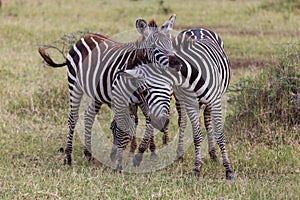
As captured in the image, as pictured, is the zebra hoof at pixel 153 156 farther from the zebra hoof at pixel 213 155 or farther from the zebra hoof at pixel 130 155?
the zebra hoof at pixel 213 155

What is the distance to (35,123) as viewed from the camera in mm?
8055

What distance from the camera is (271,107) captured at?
7508mm

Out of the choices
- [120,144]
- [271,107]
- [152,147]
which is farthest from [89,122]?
[271,107]

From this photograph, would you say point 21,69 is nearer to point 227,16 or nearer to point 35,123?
point 35,123

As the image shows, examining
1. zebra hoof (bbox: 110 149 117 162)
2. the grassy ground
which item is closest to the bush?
the grassy ground

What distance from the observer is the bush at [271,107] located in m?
7.24

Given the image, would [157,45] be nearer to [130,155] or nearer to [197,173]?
[197,173]

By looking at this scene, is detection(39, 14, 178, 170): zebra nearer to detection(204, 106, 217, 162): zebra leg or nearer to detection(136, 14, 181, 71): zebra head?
detection(136, 14, 181, 71): zebra head

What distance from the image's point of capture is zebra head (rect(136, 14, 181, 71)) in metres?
5.50

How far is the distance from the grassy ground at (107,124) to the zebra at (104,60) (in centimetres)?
69

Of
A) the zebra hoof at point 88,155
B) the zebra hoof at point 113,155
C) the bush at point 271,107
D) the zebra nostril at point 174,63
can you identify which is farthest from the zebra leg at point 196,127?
the zebra hoof at point 88,155

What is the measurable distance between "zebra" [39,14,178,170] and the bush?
1.87 metres

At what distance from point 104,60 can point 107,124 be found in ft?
5.77

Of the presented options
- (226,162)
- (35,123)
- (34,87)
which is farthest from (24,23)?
(226,162)
